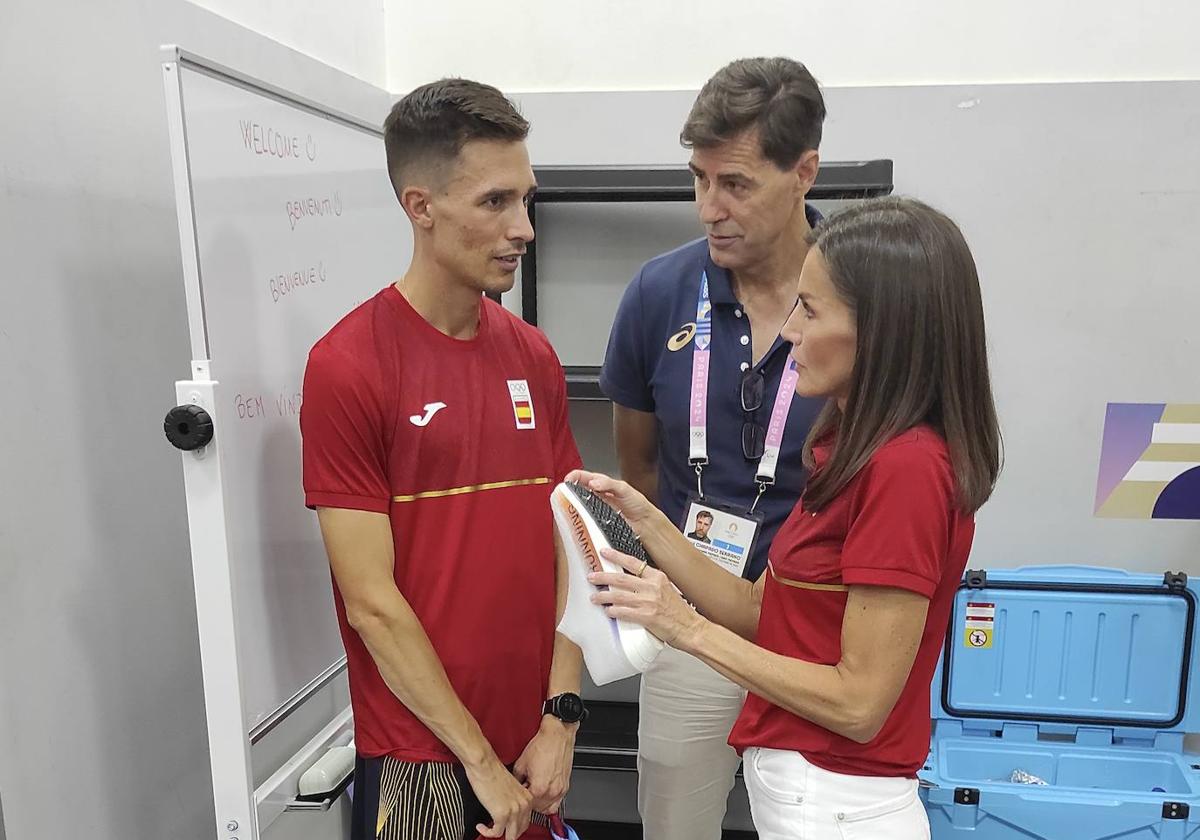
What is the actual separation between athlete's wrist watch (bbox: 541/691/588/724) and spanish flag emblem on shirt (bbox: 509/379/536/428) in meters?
0.43

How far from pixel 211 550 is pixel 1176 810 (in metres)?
1.96

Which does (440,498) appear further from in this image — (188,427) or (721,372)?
(721,372)

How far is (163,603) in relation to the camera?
133cm

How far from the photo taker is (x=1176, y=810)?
5.49ft

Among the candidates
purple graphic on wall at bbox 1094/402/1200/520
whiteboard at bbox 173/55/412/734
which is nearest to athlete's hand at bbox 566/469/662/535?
whiteboard at bbox 173/55/412/734

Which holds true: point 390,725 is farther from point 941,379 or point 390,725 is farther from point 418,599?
point 941,379

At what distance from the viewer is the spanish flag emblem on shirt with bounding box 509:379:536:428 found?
3.89 ft

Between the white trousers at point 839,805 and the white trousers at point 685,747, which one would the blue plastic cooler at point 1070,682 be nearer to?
the white trousers at point 685,747

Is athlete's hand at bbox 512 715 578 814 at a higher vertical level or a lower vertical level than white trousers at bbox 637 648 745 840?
higher

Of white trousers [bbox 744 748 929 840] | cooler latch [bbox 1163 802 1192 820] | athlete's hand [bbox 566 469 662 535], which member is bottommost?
cooler latch [bbox 1163 802 1192 820]

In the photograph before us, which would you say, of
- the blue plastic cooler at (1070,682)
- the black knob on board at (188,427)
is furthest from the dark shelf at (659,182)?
the black knob on board at (188,427)

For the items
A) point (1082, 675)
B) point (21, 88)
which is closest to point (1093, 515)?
point (1082, 675)

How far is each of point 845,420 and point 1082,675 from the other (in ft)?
4.76

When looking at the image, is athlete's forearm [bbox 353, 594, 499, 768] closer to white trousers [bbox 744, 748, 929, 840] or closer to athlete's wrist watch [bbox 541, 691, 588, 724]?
athlete's wrist watch [bbox 541, 691, 588, 724]
